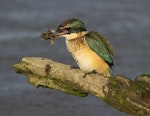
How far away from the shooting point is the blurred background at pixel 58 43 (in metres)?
10.1

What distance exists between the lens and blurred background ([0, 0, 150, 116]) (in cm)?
1007

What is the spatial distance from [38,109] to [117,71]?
1535 mm

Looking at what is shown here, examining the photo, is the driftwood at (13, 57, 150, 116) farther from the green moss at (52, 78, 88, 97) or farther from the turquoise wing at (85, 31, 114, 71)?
the turquoise wing at (85, 31, 114, 71)

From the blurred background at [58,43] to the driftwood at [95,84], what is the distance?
6.40 ft

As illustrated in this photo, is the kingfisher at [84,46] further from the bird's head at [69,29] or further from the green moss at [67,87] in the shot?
the green moss at [67,87]

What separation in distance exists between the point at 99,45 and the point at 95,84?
0.55 metres

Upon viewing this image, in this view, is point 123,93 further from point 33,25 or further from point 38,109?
point 33,25

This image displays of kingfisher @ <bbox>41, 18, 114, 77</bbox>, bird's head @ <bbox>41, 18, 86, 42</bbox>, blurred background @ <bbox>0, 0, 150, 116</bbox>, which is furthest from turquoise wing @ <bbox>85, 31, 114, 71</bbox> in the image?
blurred background @ <bbox>0, 0, 150, 116</bbox>

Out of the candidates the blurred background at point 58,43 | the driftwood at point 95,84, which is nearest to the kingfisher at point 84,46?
the driftwood at point 95,84

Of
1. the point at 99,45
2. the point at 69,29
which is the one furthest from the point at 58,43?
the point at 69,29

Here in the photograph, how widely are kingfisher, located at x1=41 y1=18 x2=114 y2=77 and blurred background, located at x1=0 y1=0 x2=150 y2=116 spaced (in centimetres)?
186

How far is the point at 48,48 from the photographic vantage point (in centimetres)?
1170

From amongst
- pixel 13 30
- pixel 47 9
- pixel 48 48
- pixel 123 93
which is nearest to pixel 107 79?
pixel 123 93

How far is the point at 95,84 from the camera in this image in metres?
7.68
